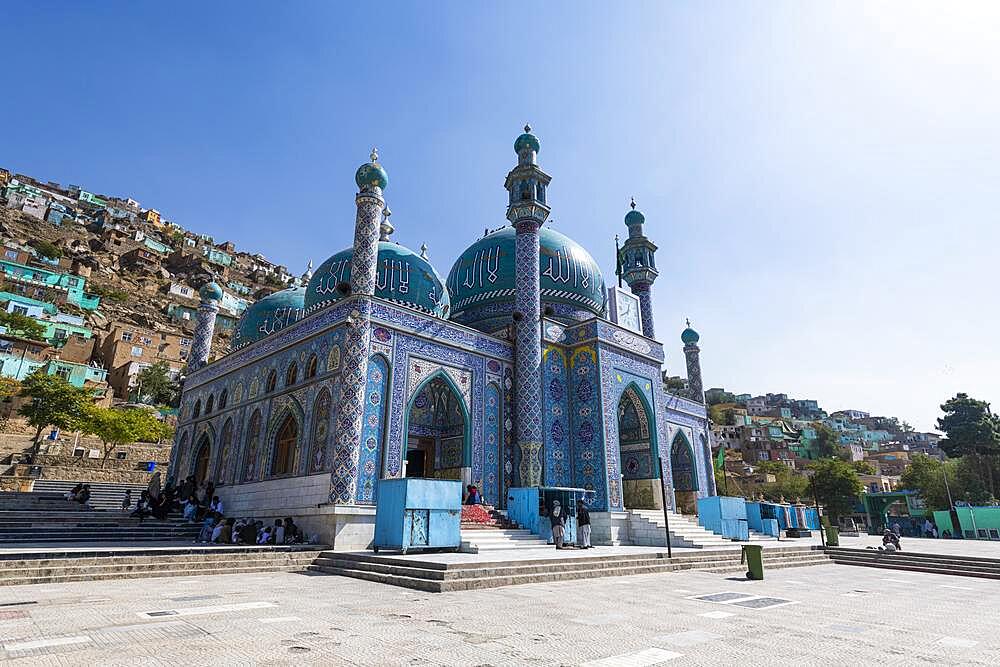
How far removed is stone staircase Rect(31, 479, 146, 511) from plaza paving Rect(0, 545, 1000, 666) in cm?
2038

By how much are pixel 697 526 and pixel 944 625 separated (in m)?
12.2

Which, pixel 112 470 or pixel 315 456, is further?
pixel 112 470

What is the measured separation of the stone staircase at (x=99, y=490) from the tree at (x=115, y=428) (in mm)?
3580

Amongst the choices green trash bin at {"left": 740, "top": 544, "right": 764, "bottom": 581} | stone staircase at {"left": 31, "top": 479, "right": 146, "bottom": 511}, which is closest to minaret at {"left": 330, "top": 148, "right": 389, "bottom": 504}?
green trash bin at {"left": 740, "top": 544, "right": 764, "bottom": 581}

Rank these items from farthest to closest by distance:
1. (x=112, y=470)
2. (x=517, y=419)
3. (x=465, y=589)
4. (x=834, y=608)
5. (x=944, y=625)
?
(x=112, y=470) → (x=517, y=419) → (x=465, y=589) → (x=834, y=608) → (x=944, y=625)

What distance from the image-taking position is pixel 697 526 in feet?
57.6

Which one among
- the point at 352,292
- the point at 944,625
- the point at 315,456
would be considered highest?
the point at 352,292

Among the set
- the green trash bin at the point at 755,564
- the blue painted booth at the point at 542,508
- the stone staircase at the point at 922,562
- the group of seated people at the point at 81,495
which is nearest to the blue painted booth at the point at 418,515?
the blue painted booth at the point at 542,508

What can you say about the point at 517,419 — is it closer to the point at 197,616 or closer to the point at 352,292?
the point at 352,292

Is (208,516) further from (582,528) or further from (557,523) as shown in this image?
(582,528)

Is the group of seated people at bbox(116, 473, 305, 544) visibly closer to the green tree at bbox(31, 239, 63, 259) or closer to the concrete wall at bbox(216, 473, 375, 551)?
the concrete wall at bbox(216, 473, 375, 551)

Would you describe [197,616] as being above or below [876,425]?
below

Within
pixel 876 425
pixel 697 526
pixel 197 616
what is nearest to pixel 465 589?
pixel 197 616

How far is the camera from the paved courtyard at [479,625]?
4004 millimetres
